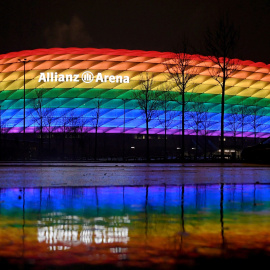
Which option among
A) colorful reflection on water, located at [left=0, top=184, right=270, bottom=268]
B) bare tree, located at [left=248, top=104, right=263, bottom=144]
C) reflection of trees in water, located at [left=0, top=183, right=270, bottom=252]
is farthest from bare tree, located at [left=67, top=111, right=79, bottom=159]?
colorful reflection on water, located at [left=0, top=184, right=270, bottom=268]

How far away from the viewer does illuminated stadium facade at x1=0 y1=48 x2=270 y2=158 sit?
2400 inches

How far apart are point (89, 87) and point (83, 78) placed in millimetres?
1343

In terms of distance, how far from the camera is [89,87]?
6138 centimetres

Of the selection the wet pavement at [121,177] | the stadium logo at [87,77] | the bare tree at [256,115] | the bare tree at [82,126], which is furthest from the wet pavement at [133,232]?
the bare tree at [256,115]

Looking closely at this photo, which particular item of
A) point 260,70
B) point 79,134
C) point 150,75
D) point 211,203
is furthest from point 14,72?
point 211,203

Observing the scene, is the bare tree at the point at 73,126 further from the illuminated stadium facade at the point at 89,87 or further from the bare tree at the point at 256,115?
the bare tree at the point at 256,115

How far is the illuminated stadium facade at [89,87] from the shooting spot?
6097 cm

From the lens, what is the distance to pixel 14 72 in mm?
63969

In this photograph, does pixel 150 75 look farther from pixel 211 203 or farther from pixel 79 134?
pixel 211 203

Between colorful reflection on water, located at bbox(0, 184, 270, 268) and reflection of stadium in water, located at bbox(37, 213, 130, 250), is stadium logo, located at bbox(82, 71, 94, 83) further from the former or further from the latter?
reflection of stadium in water, located at bbox(37, 213, 130, 250)

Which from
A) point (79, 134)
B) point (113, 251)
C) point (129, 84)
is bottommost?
point (113, 251)

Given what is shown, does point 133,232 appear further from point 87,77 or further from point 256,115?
point 256,115

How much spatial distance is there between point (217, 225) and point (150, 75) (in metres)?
56.5

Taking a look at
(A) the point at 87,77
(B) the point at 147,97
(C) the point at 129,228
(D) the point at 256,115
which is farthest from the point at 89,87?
(C) the point at 129,228
